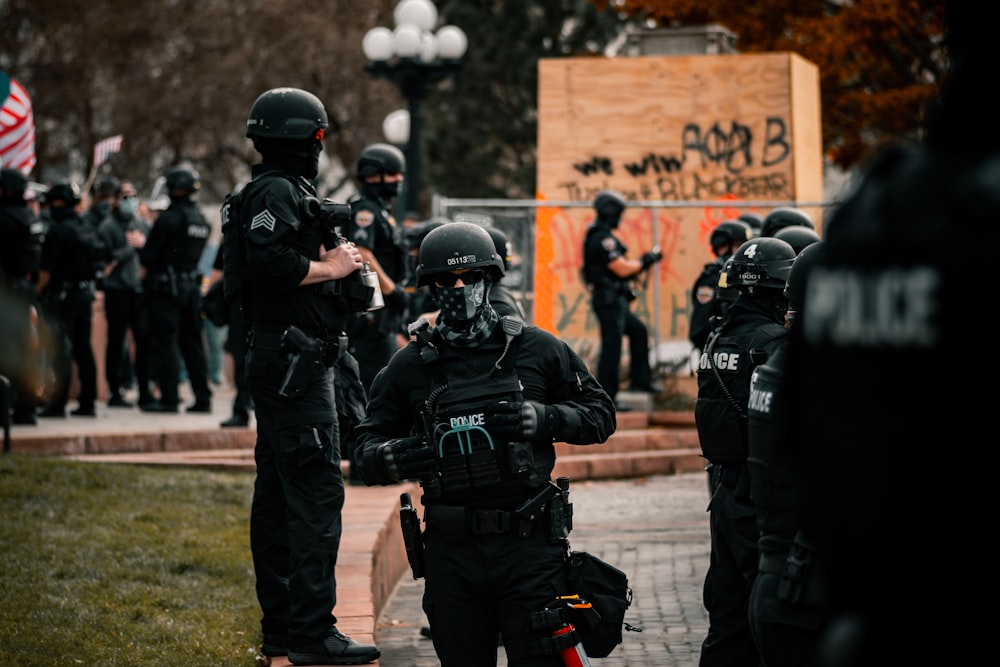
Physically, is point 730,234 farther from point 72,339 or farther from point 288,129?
point 72,339

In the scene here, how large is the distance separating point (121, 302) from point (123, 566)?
654 centimetres

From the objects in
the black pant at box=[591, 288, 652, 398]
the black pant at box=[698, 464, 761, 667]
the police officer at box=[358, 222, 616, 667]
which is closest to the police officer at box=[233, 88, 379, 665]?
the police officer at box=[358, 222, 616, 667]

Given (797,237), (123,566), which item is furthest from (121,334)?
(797,237)

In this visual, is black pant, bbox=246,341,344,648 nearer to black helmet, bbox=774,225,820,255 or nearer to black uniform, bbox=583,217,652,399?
black helmet, bbox=774,225,820,255

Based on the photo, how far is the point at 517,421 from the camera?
504 cm

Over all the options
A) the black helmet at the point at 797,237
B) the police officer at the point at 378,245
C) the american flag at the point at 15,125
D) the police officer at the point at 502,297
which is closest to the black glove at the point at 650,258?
the police officer at the point at 378,245

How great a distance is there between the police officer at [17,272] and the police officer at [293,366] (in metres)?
5.84

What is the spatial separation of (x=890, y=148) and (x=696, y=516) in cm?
937

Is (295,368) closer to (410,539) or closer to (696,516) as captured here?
(410,539)

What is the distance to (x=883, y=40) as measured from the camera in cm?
2477

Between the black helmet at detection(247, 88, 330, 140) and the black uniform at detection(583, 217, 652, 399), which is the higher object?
the black helmet at detection(247, 88, 330, 140)

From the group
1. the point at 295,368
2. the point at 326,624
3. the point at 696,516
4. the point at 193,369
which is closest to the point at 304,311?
the point at 295,368

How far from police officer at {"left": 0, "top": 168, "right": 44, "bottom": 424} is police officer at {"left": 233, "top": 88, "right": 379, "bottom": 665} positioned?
5.84 m

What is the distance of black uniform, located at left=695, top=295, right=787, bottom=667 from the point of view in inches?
229
